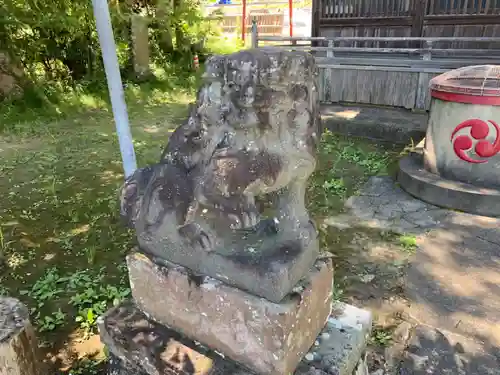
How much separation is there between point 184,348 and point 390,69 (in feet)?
22.4

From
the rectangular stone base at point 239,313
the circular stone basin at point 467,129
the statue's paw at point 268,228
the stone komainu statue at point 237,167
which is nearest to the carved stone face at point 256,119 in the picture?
the stone komainu statue at point 237,167

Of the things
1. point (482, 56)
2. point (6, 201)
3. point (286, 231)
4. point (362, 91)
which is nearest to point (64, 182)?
point (6, 201)

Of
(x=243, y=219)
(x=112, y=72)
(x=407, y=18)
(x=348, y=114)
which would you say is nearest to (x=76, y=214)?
(x=112, y=72)

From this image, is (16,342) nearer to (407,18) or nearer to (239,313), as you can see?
(239,313)

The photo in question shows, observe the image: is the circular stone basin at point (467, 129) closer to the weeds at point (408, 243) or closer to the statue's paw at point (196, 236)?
the weeds at point (408, 243)

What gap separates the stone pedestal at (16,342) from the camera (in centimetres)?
205

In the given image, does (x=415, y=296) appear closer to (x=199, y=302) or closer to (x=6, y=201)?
(x=199, y=302)

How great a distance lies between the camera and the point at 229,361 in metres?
1.71

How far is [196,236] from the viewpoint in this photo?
1.64m

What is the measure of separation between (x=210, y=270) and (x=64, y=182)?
14.4 feet

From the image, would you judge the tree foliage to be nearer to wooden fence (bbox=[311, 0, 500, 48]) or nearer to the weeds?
wooden fence (bbox=[311, 0, 500, 48])

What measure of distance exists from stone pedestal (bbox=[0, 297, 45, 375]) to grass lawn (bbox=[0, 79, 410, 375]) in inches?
13.4

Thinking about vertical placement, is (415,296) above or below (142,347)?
below

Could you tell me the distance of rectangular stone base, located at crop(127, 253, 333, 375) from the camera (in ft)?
5.08
